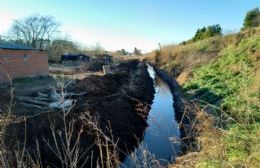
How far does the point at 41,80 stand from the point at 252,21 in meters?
→ 30.1

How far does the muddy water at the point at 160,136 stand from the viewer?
26.0 ft

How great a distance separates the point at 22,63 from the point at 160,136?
61.6 feet

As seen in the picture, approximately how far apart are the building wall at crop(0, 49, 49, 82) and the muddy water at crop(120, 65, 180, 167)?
36.8 ft

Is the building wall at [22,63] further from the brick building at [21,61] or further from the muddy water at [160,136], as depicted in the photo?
the muddy water at [160,136]

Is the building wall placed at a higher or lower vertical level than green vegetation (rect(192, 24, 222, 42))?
lower

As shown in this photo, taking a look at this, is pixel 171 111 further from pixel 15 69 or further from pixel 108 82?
pixel 15 69

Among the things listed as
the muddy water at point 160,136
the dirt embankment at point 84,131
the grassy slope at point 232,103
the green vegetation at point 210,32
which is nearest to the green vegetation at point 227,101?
the grassy slope at point 232,103

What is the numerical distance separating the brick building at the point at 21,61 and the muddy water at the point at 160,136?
10960 mm

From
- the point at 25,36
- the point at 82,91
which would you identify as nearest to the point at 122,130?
the point at 82,91

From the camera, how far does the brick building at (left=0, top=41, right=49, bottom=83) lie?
26.0 metres

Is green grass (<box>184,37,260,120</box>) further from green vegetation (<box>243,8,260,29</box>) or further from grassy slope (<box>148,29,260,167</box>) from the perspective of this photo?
green vegetation (<box>243,8,260,29</box>)

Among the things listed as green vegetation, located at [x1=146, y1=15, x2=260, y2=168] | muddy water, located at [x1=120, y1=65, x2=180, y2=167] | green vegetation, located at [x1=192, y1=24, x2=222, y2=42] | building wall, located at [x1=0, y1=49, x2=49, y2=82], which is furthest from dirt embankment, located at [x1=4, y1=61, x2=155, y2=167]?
green vegetation, located at [x1=192, y1=24, x2=222, y2=42]

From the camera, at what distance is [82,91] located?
2014cm

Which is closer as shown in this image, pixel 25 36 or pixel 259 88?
pixel 259 88
